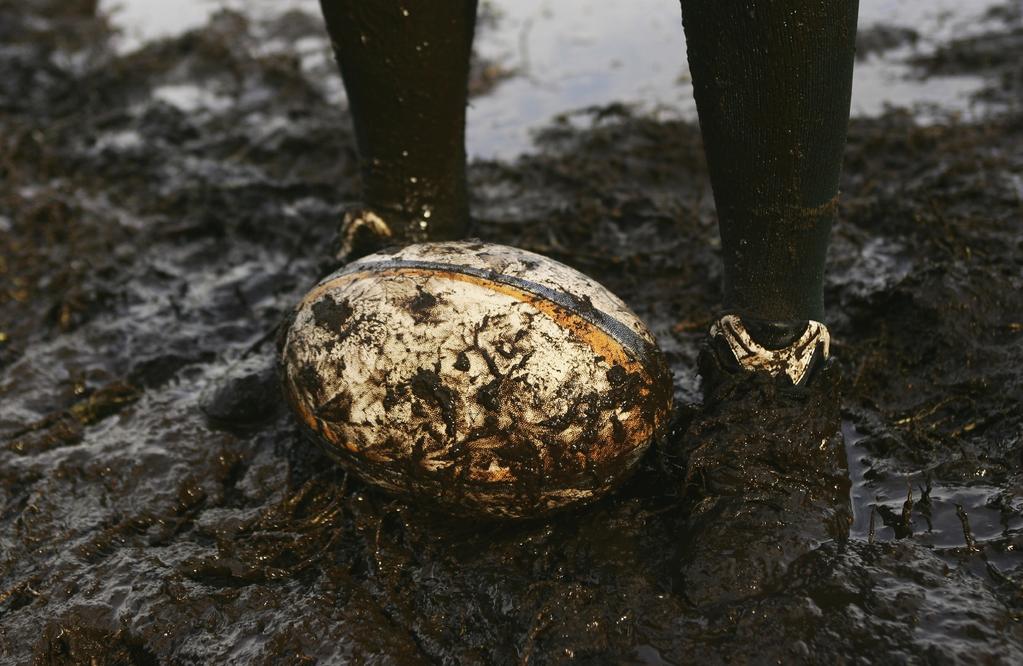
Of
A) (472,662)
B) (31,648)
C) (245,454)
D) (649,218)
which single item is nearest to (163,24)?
(649,218)

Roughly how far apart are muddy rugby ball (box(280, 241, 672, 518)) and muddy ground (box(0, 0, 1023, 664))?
218 mm

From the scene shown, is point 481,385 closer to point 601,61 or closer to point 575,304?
point 575,304

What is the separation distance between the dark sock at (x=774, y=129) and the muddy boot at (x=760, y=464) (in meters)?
0.16

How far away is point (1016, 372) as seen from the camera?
9.27 ft

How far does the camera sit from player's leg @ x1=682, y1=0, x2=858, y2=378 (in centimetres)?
214

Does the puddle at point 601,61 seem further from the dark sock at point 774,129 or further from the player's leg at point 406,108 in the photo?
the dark sock at point 774,129

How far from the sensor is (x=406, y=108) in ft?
Answer: 9.95

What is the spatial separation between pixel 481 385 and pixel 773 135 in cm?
98

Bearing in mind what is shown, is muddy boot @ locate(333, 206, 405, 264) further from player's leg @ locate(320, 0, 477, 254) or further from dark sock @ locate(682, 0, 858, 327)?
dark sock @ locate(682, 0, 858, 327)

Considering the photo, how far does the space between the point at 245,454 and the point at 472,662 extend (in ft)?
3.92

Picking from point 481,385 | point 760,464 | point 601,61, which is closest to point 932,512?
point 760,464

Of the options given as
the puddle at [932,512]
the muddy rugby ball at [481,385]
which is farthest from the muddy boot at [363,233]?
the puddle at [932,512]

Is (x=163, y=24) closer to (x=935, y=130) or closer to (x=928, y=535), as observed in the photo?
(x=935, y=130)

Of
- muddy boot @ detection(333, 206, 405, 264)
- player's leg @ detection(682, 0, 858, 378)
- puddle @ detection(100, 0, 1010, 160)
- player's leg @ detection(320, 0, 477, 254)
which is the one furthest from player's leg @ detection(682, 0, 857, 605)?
puddle @ detection(100, 0, 1010, 160)
